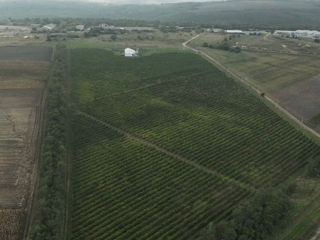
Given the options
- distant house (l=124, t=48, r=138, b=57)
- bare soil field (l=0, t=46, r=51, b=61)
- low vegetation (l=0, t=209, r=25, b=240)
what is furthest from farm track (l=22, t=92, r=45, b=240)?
distant house (l=124, t=48, r=138, b=57)

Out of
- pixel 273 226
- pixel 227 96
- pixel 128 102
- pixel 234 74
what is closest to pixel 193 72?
pixel 234 74

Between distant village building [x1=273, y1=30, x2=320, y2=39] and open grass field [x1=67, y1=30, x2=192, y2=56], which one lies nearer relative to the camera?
open grass field [x1=67, y1=30, x2=192, y2=56]

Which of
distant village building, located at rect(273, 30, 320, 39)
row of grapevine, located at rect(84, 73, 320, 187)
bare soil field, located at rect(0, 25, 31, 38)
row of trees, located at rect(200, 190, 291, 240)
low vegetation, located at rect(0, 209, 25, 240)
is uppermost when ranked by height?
distant village building, located at rect(273, 30, 320, 39)

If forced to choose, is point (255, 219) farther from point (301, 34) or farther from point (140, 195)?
point (301, 34)

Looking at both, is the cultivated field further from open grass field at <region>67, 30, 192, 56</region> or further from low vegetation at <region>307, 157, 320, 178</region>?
low vegetation at <region>307, 157, 320, 178</region>

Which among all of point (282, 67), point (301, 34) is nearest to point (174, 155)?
point (282, 67)

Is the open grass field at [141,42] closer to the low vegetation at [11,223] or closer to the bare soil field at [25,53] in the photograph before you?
the bare soil field at [25,53]
